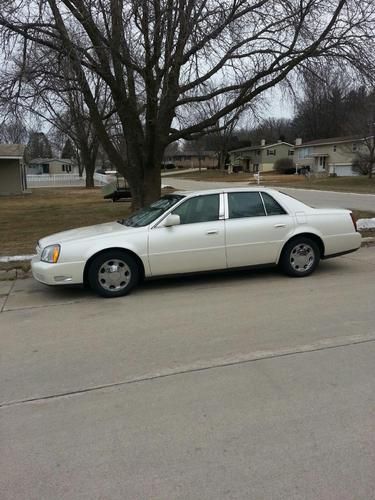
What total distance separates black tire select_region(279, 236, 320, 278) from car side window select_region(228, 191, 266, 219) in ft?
2.25

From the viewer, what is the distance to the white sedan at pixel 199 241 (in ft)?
21.2

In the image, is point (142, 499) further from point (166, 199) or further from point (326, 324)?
point (166, 199)

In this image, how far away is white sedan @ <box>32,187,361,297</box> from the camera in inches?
255

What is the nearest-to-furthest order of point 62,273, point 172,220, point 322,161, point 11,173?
point 62,273 → point 172,220 → point 11,173 → point 322,161

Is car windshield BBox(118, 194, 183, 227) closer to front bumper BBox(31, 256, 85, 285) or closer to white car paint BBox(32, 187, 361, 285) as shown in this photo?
white car paint BBox(32, 187, 361, 285)

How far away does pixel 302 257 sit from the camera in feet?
24.2

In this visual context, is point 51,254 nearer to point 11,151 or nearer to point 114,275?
point 114,275

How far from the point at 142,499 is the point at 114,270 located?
167 inches

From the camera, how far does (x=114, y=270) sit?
6535 millimetres

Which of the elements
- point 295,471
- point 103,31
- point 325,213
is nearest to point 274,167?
point 103,31

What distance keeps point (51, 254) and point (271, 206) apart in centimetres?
344

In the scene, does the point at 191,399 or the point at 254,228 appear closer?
the point at 191,399

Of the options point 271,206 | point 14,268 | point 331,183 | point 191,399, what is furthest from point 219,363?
point 331,183

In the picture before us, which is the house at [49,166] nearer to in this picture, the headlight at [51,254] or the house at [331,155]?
the house at [331,155]
